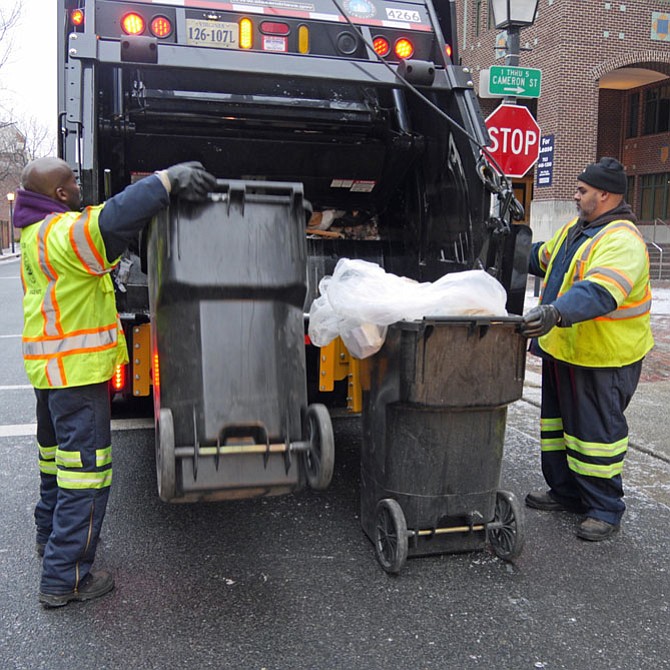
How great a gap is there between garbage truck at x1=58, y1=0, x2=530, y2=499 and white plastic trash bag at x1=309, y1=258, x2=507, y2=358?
0.24 meters

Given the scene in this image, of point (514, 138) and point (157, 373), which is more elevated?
point (514, 138)

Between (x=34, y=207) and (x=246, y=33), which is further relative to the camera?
(x=246, y=33)

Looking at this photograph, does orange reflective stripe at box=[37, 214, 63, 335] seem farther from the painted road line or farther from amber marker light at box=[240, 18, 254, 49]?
the painted road line

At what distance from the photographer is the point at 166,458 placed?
236cm

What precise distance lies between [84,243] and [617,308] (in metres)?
2.16

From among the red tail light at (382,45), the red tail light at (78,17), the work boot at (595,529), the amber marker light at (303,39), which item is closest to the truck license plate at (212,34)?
the amber marker light at (303,39)

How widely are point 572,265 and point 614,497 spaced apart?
3.46 feet

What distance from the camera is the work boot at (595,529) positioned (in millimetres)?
3190

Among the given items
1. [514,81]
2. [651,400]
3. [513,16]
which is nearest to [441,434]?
[651,400]

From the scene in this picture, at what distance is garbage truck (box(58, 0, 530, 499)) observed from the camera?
332 centimetres

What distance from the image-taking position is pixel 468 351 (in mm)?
2691

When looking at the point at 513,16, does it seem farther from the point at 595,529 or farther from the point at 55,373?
the point at 55,373

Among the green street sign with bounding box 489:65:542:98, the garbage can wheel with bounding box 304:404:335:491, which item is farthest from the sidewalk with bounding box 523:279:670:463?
the garbage can wheel with bounding box 304:404:335:491

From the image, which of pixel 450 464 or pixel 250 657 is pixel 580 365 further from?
pixel 250 657
